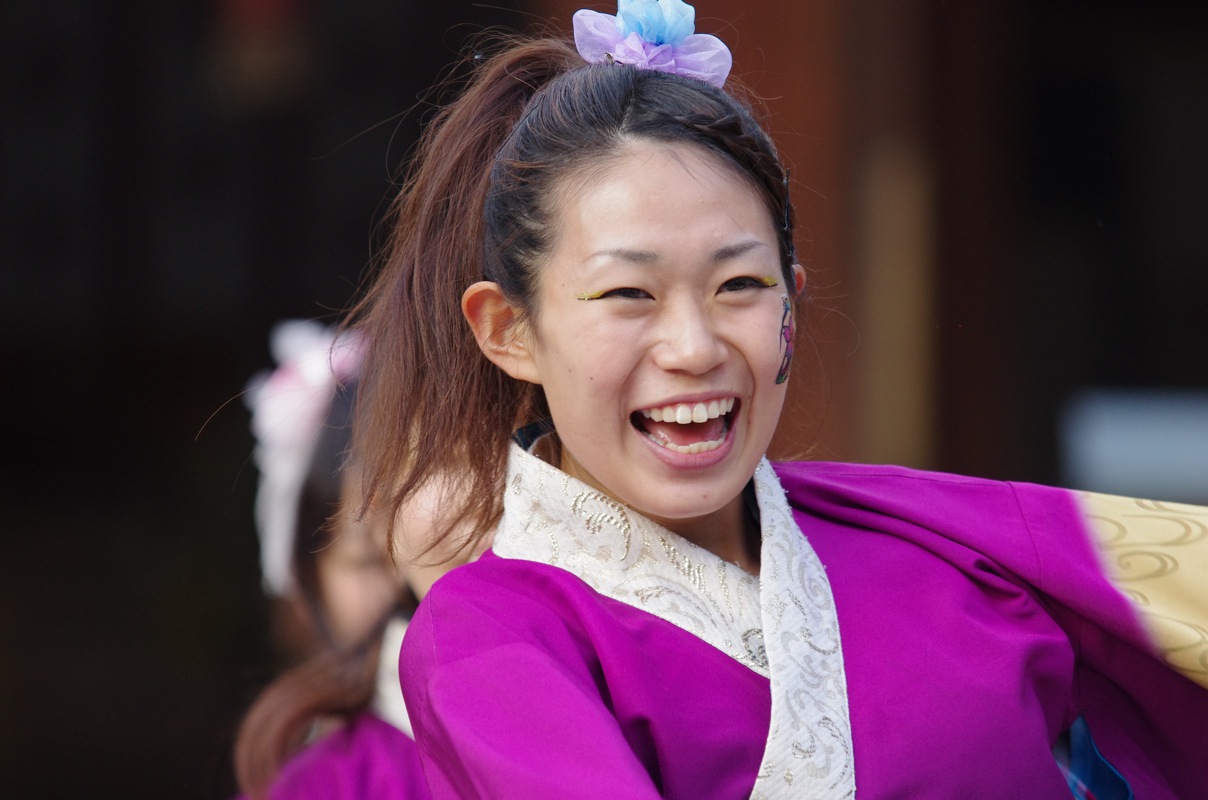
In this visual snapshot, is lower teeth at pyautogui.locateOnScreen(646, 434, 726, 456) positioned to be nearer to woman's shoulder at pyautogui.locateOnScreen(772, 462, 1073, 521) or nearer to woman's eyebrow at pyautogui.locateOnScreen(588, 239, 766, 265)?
woman's eyebrow at pyautogui.locateOnScreen(588, 239, 766, 265)

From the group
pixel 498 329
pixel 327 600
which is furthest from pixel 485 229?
pixel 327 600

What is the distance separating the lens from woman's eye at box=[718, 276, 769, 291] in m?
1.23

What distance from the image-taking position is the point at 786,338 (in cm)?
130

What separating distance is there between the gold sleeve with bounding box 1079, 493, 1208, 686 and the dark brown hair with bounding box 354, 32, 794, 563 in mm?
449

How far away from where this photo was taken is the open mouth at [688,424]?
4.03 ft

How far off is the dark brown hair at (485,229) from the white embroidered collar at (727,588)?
107mm

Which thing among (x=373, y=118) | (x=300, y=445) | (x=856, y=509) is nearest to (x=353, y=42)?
(x=373, y=118)

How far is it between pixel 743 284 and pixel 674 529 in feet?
0.91

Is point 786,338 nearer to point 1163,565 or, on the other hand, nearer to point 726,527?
point 726,527

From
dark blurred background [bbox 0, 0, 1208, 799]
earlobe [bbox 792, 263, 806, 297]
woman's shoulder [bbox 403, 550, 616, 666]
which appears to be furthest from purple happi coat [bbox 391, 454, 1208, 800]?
dark blurred background [bbox 0, 0, 1208, 799]

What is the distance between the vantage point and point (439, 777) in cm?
114

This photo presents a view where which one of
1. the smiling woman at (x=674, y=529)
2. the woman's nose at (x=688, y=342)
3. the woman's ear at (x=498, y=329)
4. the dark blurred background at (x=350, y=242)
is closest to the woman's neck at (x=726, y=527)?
the smiling woman at (x=674, y=529)

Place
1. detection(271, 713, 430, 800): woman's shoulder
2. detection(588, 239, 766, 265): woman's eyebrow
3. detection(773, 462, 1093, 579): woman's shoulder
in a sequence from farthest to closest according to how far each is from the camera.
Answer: detection(271, 713, 430, 800): woman's shoulder, detection(773, 462, 1093, 579): woman's shoulder, detection(588, 239, 766, 265): woman's eyebrow

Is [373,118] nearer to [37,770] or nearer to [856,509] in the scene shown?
[37,770]
